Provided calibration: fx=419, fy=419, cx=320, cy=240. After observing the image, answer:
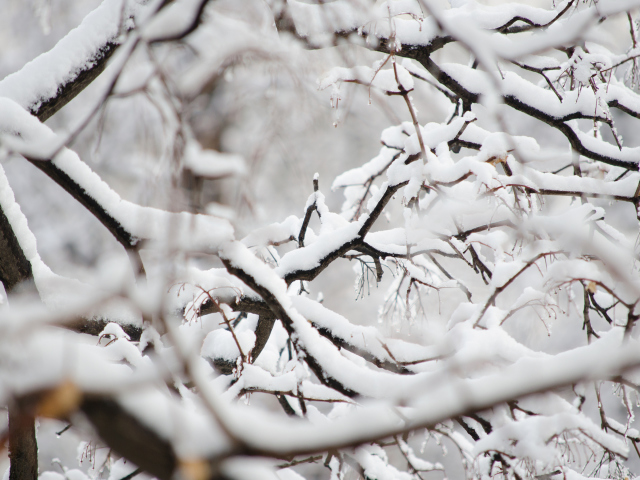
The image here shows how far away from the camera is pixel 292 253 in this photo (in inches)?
79.3

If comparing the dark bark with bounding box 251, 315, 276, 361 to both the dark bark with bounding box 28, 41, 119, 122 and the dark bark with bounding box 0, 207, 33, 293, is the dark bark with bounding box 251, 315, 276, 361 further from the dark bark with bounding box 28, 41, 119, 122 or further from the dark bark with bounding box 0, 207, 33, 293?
the dark bark with bounding box 28, 41, 119, 122

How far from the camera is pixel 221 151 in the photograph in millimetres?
825

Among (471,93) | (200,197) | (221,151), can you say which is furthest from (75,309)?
(471,93)

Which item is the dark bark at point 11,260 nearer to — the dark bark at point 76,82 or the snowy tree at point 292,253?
the snowy tree at point 292,253

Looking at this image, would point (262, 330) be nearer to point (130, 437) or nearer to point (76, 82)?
point (76, 82)

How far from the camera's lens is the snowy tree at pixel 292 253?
52 centimetres

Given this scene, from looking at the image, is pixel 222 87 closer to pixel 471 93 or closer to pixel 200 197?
pixel 200 197

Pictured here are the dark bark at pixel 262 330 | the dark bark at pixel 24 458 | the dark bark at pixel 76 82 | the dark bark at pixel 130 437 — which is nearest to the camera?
the dark bark at pixel 130 437

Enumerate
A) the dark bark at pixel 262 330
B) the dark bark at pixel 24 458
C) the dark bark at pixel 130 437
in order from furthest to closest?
the dark bark at pixel 262 330, the dark bark at pixel 24 458, the dark bark at pixel 130 437

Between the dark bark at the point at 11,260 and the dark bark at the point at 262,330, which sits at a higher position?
the dark bark at the point at 11,260

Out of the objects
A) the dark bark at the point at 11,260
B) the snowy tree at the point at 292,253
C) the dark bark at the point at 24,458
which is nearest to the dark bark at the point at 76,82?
the snowy tree at the point at 292,253

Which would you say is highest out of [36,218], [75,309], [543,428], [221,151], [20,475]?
[36,218]

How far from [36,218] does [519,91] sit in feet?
21.8

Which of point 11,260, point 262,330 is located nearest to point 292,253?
point 262,330
